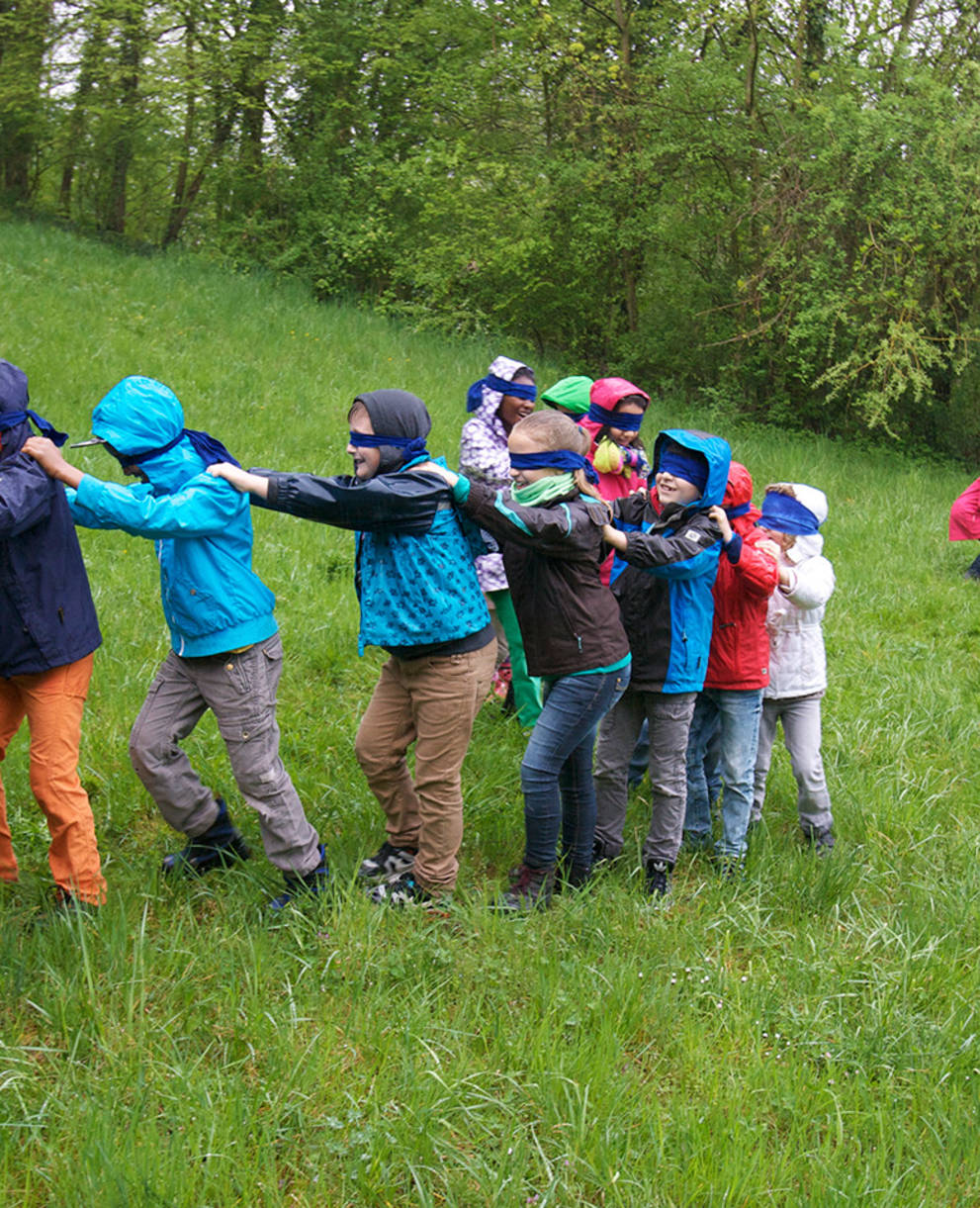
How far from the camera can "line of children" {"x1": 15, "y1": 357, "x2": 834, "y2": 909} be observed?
348cm

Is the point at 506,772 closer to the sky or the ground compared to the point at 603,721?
closer to the ground

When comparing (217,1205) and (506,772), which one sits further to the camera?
(506,772)

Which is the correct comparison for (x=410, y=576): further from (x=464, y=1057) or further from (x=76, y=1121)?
(x=76, y=1121)

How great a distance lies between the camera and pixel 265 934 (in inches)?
137

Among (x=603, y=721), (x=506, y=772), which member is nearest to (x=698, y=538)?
(x=603, y=721)

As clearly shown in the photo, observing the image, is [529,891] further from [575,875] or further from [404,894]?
[404,894]

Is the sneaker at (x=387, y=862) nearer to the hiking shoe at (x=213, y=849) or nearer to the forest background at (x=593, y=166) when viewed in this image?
the hiking shoe at (x=213, y=849)

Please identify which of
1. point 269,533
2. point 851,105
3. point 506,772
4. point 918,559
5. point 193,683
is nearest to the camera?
point 193,683

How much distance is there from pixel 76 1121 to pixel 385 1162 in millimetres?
754

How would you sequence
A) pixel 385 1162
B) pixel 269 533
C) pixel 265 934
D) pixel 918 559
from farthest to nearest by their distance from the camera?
pixel 918 559 < pixel 269 533 < pixel 265 934 < pixel 385 1162

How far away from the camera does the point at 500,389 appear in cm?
532

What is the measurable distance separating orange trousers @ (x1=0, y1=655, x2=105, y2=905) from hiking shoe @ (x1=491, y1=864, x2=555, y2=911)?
136cm

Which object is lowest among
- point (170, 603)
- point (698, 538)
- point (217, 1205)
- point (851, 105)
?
point (217, 1205)

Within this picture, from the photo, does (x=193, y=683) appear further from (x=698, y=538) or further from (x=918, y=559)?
(x=918, y=559)
